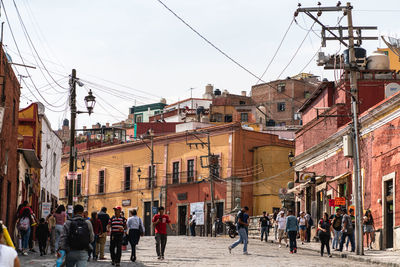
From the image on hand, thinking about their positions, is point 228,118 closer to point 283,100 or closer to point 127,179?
point 283,100

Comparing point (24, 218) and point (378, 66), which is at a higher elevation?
point (378, 66)

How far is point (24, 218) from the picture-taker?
21.0 metres

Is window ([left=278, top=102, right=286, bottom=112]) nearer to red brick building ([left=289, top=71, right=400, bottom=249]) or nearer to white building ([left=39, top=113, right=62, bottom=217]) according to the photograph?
red brick building ([left=289, top=71, right=400, bottom=249])

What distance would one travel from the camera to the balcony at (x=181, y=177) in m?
56.2

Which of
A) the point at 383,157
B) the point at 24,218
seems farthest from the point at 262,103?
the point at 24,218

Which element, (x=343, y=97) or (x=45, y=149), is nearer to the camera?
(x=343, y=97)

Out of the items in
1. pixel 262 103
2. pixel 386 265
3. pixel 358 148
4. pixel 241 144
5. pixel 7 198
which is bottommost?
pixel 386 265

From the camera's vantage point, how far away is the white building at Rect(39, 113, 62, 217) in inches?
1469

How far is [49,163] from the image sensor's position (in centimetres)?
4003

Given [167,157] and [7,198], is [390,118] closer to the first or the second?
[7,198]

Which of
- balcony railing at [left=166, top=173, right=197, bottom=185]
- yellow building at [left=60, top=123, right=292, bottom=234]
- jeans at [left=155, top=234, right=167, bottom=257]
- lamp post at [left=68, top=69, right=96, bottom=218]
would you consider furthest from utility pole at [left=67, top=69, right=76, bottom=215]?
balcony railing at [left=166, top=173, right=197, bottom=185]

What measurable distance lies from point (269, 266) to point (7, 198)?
1046cm

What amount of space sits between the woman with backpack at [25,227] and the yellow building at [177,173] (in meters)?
32.7

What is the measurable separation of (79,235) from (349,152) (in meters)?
14.0
